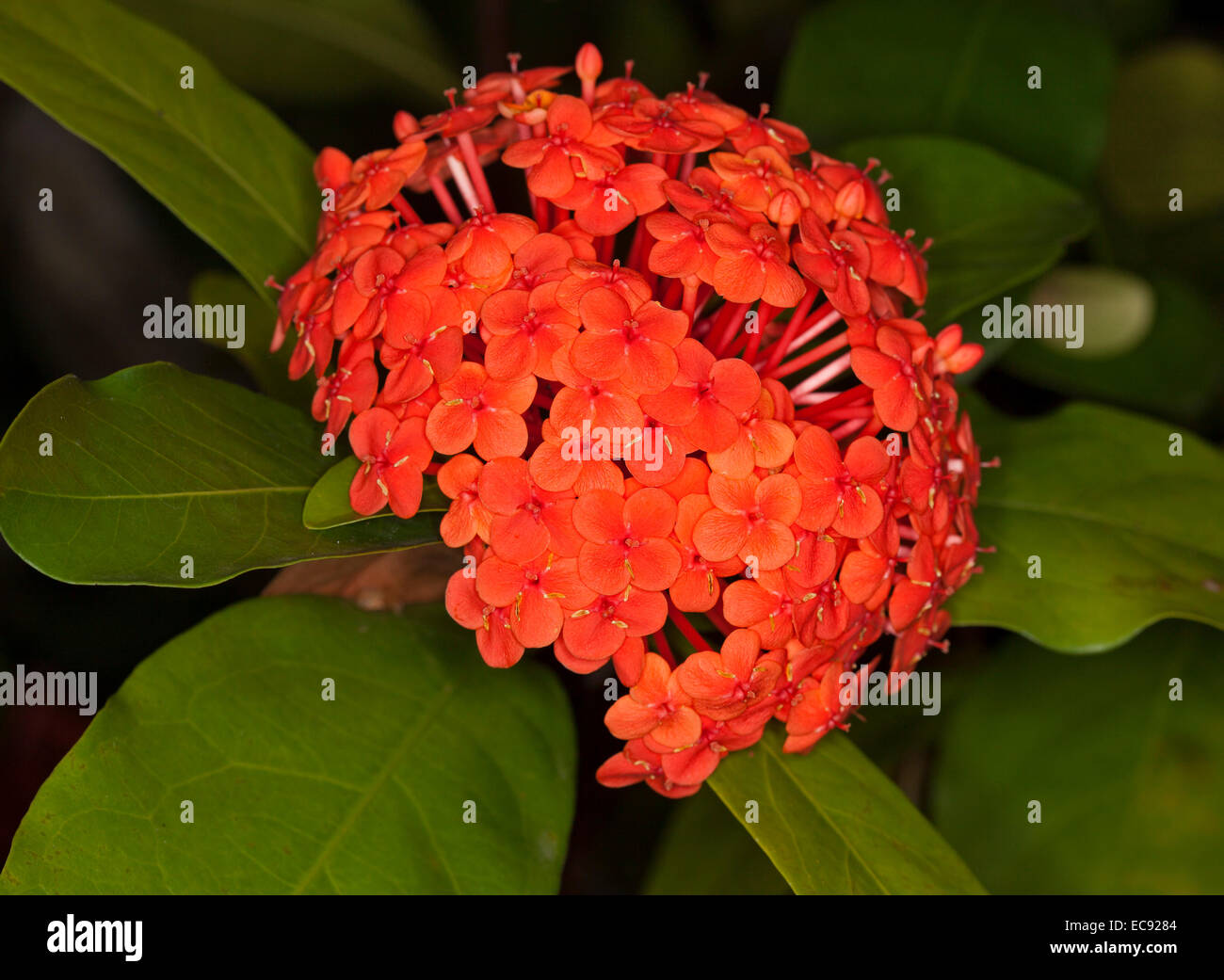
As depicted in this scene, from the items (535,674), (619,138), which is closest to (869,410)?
(619,138)

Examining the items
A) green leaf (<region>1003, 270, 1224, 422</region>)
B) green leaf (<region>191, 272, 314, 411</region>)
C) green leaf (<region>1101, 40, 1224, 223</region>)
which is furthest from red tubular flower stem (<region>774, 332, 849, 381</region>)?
green leaf (<region>1101, 40, 1224, 223</region>)

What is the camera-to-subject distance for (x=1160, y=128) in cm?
199

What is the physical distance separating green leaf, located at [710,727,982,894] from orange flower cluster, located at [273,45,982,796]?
56 millimetres

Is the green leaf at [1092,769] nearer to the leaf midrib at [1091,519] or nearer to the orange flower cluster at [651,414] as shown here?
the leaf midrib at [1091,519]

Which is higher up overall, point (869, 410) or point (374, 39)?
point (374, 39)

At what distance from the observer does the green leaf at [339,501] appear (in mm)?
951

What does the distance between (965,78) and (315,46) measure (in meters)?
1.11

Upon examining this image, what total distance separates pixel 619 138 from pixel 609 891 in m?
1.13

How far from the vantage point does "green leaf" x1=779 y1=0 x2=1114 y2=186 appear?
63.9 inches

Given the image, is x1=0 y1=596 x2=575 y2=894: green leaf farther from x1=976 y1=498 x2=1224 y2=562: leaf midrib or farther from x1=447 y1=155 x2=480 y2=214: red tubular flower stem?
x1=976 y1=498 x2=1224 y2=562: leaf midrib

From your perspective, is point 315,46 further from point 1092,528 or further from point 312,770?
point 1092,528

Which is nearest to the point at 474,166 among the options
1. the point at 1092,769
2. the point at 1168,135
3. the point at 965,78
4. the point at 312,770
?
the point at 312,770

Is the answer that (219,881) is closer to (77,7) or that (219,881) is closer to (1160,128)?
(77,7)

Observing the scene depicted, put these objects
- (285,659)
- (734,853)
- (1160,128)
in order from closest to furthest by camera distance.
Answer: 1. (285,659)
2. (734,853)
3. (1160,128)
